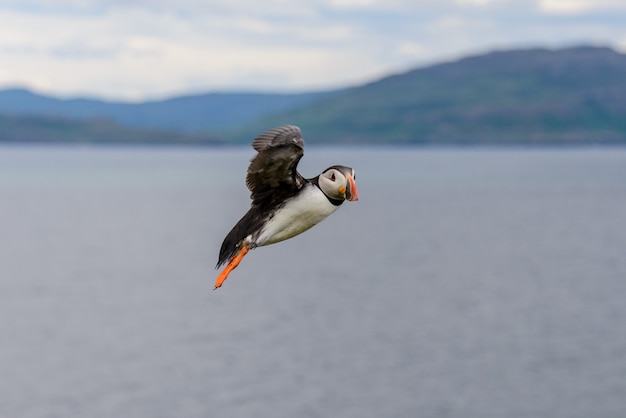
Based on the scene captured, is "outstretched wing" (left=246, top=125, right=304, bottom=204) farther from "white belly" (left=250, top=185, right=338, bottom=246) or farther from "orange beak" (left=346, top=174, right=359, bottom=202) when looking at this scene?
"orange beak" (left=346, top=174, right=359, bottom=202)

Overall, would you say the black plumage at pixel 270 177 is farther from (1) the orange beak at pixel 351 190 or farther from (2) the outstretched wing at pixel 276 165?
(1) the orange beak at pixel 351 190

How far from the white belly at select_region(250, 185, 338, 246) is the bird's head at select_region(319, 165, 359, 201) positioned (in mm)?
227

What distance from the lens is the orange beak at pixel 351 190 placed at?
13.9 m

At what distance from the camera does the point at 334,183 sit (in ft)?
47.0

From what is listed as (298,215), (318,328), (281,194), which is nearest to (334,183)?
(298,215)

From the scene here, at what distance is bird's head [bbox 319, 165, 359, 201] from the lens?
14.1 m

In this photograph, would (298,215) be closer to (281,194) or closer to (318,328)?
(281,194)

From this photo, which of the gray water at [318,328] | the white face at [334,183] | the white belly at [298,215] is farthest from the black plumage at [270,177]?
the gray water at [318,328]

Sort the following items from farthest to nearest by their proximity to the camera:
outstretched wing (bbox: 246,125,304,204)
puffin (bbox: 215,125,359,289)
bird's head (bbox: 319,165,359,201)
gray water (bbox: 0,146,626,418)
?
gray water (bbox: 0,146,626,418) → outstretched wing (bbox: 246,125,304,204) → puffin (bbox: 215,125,359,289) → bird's head (bbox: 319,165,359,201)

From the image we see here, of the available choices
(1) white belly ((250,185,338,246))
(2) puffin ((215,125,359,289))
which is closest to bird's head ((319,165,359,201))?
(2) puffin ((215,125,359,289))

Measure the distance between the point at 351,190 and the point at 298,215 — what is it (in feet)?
4.24

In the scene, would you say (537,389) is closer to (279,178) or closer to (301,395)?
(301,395)

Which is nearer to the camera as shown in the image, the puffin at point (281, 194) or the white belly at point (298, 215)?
the puffin at point (281, 194)

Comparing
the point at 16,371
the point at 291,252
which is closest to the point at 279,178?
the point at 16,371
